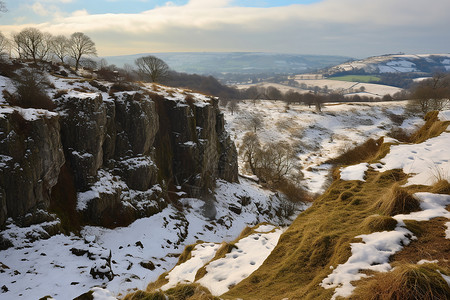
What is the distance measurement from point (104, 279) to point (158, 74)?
5704cm

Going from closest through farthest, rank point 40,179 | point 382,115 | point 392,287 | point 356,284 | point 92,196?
point 392,287, point 356,284, point 40,179, point 92,196, point 382,115

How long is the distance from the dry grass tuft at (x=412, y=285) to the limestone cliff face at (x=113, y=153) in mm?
23190

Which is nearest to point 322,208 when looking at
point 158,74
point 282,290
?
point 282,290

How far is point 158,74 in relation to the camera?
66250 millimetres

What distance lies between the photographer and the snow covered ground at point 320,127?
71.3m

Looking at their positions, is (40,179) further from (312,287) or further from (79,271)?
(312,287)

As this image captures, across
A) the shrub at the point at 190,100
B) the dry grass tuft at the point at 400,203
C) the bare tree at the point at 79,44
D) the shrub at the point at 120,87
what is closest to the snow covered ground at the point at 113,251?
the dry grass tuft at the point at 400,203

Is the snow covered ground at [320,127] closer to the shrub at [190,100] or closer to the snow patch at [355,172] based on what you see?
the shrub at [190,100]

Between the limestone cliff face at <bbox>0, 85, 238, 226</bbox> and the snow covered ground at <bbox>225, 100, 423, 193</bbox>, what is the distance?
24.4 m

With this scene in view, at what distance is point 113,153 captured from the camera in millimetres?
30844

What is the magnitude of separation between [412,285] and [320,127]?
319 feet

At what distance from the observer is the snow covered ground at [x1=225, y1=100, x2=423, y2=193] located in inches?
2807

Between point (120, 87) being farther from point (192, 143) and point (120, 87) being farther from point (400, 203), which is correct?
point (400, 203)

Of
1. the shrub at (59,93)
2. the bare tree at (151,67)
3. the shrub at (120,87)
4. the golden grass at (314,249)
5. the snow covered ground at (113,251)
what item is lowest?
the snow covered ground at (113,251)
